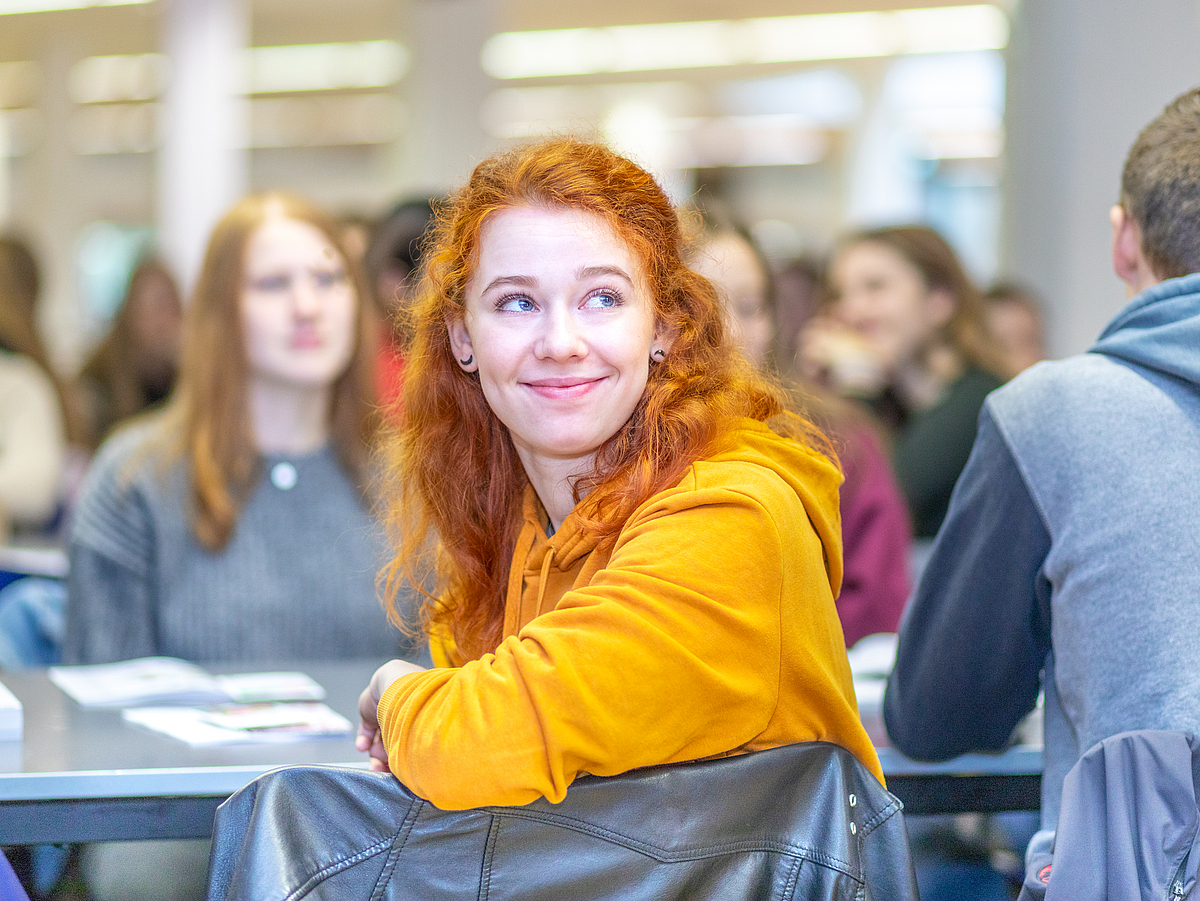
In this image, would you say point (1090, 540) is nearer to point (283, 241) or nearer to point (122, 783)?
point (122, 783)

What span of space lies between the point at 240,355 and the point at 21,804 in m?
1.29

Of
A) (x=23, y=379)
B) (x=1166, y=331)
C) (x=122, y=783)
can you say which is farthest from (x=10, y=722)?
(x=23, y=379)

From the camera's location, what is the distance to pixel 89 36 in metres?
10.9

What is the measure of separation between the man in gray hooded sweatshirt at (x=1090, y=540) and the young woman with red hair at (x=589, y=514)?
25 cm

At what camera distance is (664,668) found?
1103 millimetres

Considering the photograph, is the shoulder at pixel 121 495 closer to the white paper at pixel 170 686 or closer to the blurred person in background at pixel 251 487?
the blurred person in background at pixel 251 487

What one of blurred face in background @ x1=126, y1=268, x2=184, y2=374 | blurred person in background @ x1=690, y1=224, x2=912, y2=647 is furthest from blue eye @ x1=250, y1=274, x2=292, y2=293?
blurred face in background @ x1=126, y1=268, x2=184, y2=374

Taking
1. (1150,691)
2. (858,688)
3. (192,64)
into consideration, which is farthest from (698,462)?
(192,64)

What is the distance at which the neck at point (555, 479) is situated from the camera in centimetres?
143

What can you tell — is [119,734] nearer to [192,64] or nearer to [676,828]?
[676,828]

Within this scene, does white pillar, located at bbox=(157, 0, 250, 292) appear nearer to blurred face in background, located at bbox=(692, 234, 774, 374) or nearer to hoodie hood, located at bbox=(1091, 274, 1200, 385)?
blurred face in background, located at bbox=(692, 234, 774, 374)

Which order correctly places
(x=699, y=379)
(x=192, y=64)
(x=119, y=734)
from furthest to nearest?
(x=192, y=64), (x=119, y=734), (x=699, y=379)

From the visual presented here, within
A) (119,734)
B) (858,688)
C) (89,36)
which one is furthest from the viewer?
(89,36)

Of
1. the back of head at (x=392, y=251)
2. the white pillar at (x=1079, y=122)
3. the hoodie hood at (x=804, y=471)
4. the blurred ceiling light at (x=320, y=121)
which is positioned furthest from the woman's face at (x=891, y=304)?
the blurred ceiling light at (x=320, y=121)
